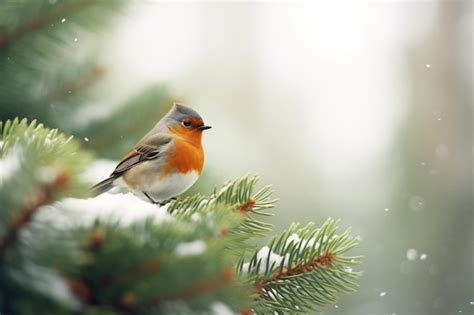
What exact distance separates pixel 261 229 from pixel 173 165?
687 millimetres

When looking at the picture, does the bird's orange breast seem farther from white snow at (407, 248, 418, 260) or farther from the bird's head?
white snow at (407, 248, 418, 260)

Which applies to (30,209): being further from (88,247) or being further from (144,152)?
(144,152)

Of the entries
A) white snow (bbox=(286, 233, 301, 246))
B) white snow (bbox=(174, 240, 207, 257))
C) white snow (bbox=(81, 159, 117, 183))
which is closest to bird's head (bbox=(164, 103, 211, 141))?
white snow (bbox=(81, 159, 117, 183))

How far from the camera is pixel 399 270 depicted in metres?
6.66

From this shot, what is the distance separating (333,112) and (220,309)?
30.1ft

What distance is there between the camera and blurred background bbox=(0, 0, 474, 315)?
190 cm

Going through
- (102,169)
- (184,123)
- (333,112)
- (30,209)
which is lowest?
(30,209)

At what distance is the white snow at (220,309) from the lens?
2.44 ft

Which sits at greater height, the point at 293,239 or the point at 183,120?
the point at 183,120

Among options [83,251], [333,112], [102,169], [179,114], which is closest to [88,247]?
[83,251]

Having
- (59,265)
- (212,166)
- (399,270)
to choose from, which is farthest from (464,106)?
(59,265)

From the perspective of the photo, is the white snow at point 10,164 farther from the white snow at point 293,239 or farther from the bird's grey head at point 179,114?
the bird's grey head at point 179,114

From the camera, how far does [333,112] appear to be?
976 centimetres

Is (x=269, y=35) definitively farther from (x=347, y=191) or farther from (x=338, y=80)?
(x=347, y=191)
